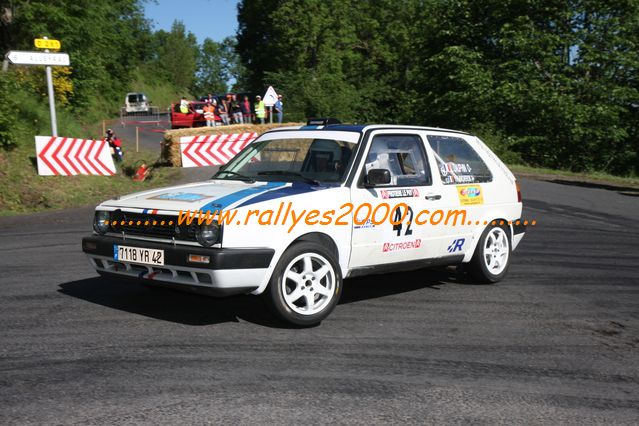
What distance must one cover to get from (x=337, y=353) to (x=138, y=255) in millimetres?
1875

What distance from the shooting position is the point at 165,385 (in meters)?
4.25

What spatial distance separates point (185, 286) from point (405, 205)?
2333 mm

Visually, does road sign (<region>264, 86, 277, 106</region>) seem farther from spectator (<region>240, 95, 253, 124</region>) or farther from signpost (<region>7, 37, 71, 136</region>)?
signpost (<region>7, 37, 71, 136</region>)

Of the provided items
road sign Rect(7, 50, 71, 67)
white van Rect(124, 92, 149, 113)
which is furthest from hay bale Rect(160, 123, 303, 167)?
white van Rect(124, 92, 149, 113)

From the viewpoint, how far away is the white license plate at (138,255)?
5434 millimetres

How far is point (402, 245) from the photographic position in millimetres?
6492

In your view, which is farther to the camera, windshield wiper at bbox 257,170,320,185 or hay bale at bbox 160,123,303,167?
hay bale at bbox 160,123,303,167

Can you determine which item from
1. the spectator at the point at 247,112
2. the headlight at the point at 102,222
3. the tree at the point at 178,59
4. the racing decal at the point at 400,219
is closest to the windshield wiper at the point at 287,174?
the racing decal at the point at 400,219

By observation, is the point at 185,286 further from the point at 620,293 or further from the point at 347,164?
the point at 620,293

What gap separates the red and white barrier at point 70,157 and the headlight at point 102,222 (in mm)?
13583

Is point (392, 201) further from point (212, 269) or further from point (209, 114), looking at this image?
point (209, 114)

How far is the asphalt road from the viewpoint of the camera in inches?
155

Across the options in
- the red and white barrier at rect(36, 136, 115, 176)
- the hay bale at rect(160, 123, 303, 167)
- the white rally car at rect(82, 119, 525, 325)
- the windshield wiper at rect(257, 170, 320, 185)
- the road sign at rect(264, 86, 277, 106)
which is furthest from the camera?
the road sign at rect(264, 86, 277, 106)

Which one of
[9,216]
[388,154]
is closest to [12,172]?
[9,216]
